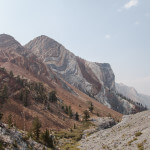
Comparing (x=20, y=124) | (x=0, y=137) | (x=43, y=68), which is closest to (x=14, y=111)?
(x=20, y=124)

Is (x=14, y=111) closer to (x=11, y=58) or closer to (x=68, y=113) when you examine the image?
(x=68, y=113)

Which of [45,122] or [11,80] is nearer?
[45,122]

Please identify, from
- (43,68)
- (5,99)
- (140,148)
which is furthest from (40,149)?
(43,68)

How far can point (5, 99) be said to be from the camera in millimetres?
65625

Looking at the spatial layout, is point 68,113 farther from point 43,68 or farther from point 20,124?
point 43,68

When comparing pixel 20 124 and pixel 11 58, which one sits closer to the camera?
pixel 20 124

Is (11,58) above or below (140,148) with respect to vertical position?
above

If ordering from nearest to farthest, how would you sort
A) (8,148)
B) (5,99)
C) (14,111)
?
1. (8,148)
2. (14,111)
3. (5,99)

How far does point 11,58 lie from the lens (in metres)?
155

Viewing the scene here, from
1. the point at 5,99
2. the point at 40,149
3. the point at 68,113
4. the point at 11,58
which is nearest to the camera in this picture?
the point at 40,149

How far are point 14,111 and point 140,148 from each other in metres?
51.3

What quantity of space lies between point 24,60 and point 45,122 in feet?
360

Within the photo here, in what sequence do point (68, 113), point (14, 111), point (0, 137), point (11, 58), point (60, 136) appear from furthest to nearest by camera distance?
1. point (11, 58)
2. point (68, 113)
3. point (14, 111)
4. point (60, 136)
5. point (0, 137)

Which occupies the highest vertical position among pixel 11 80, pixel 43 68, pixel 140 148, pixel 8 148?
pixel 43 68
